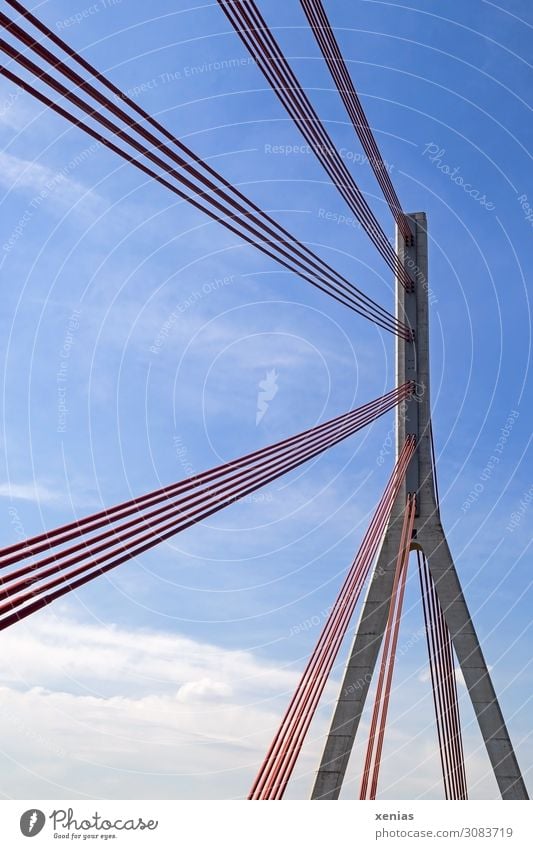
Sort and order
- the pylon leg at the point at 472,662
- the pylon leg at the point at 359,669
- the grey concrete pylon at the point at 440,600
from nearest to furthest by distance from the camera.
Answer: the pylon leg at the point at 359,669, the grey concrete pylon at the point at 440,600, the pylon leg at the point at 472,662

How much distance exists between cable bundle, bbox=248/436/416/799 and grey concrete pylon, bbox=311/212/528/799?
339 mm

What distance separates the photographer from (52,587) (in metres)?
6.82

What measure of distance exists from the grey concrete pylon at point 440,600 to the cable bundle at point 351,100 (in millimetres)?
1102

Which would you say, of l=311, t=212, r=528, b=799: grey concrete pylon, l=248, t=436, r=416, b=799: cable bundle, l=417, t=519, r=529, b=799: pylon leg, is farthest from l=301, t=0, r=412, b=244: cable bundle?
l=417, t=519, r=529, b=799: pylon leg

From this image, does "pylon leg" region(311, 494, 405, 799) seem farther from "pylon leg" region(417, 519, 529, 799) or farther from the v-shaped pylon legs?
"pylon leg" region(417, 519, 529, 799)

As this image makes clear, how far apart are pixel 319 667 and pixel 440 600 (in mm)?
4218

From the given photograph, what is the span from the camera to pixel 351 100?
16469 millimetres

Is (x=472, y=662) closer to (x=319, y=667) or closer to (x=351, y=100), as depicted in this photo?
(x=319, y=667)

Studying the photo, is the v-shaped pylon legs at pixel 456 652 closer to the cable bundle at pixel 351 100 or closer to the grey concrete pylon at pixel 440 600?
the grey concrete pylon at pixel 440 600

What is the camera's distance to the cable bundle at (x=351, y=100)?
14.7m

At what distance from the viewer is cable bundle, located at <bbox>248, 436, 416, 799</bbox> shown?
10.6m

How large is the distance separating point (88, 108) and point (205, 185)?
7.95 feet

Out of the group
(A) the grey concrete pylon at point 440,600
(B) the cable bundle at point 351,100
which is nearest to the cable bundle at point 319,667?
(A) the grey concrete pylon at point 440,600
